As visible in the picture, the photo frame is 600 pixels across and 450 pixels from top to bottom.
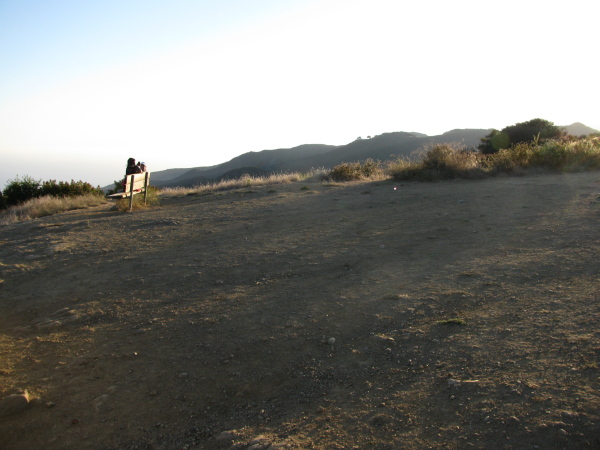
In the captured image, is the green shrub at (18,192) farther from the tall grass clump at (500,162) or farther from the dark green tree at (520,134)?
the dark green tree at (520,134)

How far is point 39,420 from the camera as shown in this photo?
9.73ft

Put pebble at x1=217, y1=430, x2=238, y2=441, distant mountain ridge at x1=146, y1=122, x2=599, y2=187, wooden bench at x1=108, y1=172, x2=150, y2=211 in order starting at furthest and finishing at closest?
distant mountain ridge at x1=146, y1=122, x2=599, y2=187, wooden bench at x1=108, y1=172, x2=150, y2=211, pebble at x1=217, y1=430, x2=238, y2=441

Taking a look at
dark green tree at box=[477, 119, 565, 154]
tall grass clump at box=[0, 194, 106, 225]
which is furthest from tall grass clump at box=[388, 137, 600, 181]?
dark green tree at box=[477, 119, 565, 154]

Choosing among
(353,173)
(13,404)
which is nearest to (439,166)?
(353,173)

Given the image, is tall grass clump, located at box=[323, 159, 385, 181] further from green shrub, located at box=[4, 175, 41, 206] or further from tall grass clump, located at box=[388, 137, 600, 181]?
green shrub, located at box=[4, 175, 41, 206]

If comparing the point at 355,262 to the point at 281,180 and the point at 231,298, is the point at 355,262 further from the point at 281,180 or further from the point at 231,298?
the point at 281,180

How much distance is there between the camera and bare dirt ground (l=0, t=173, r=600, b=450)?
105 inches

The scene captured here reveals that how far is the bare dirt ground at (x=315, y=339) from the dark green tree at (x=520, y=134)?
20267 millimetres

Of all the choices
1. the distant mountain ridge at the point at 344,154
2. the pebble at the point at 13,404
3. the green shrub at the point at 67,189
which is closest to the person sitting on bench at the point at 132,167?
the green shrub at the point at 67,189

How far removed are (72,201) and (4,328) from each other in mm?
10089

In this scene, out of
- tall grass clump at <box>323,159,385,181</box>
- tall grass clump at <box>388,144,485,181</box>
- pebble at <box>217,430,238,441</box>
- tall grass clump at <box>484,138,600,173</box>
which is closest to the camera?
pebble at <box>217,430,238,441</box>

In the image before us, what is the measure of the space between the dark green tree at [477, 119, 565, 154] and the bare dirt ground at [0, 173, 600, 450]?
20267 mm

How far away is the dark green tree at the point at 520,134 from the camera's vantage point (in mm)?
25828

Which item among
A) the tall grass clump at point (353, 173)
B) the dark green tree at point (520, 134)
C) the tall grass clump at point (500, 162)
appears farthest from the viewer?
the dark green tree at point (520, 134)
